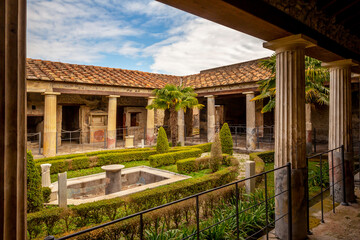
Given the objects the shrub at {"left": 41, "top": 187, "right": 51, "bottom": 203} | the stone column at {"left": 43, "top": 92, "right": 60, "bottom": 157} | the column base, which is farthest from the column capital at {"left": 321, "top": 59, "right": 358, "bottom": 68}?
the stone column at {"left": 43, "top": 92, "right": 60, "bottom": 157}

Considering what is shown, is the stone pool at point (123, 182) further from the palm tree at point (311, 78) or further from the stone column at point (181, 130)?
the stone column at point (181, 130)

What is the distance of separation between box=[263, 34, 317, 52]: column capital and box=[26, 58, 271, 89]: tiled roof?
30.1ft

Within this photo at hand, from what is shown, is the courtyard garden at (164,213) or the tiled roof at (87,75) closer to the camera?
the courtyard garden at (164,213)

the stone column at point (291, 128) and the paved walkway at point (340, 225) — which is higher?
the stone column at point (291, 128)

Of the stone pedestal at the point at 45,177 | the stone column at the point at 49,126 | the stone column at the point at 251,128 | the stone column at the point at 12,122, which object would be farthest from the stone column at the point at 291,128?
the stone column at the point at 49,126

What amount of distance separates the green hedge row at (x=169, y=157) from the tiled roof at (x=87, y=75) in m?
6.08

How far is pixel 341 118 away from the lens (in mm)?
4699

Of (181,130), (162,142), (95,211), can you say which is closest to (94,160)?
(162,142)

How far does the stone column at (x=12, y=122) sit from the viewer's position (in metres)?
1.23

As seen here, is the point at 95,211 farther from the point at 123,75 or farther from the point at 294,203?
the point at 123,75

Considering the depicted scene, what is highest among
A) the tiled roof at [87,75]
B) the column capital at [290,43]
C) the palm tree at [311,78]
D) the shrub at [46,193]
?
the tiled roof at [87,75]

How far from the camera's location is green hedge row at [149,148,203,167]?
30.7 feet

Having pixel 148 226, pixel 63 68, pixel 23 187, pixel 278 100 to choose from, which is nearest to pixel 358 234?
pixel 278 100

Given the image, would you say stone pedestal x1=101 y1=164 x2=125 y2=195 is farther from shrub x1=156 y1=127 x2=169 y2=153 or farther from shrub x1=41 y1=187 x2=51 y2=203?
shrub x1=156 y1=127 x2=169 y2=153
